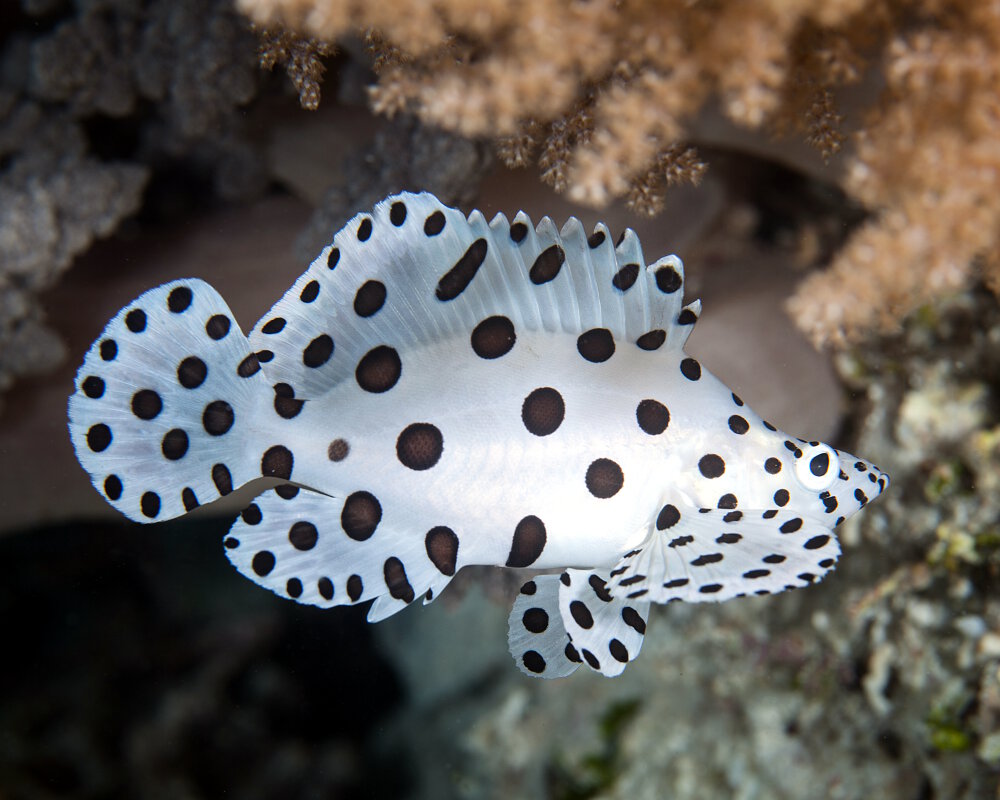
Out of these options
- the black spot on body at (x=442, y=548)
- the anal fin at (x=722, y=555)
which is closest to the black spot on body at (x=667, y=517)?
the anal fin at (x=722, y=555)

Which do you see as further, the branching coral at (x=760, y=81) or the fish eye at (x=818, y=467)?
the fish eye at (x=818, y=467)

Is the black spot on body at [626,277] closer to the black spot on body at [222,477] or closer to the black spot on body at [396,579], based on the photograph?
the black spot on body at [396,579]

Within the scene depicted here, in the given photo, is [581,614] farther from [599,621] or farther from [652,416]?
[652,416]

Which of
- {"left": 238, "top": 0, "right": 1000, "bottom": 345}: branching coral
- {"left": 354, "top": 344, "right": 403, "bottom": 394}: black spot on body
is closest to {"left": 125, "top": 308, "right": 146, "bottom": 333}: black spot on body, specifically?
{"left": 354, "top": 344, "right": 403, "bottom": 394}: black spot on body

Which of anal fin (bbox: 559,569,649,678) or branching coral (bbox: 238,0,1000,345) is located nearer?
branching coral (bbox: 238,0,1000,345)

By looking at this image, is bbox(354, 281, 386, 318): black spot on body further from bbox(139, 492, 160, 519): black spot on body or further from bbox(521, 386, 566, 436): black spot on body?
bbox(139, 492, 160, 519): black spot on body

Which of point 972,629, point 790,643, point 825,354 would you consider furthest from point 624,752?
point 825,354
